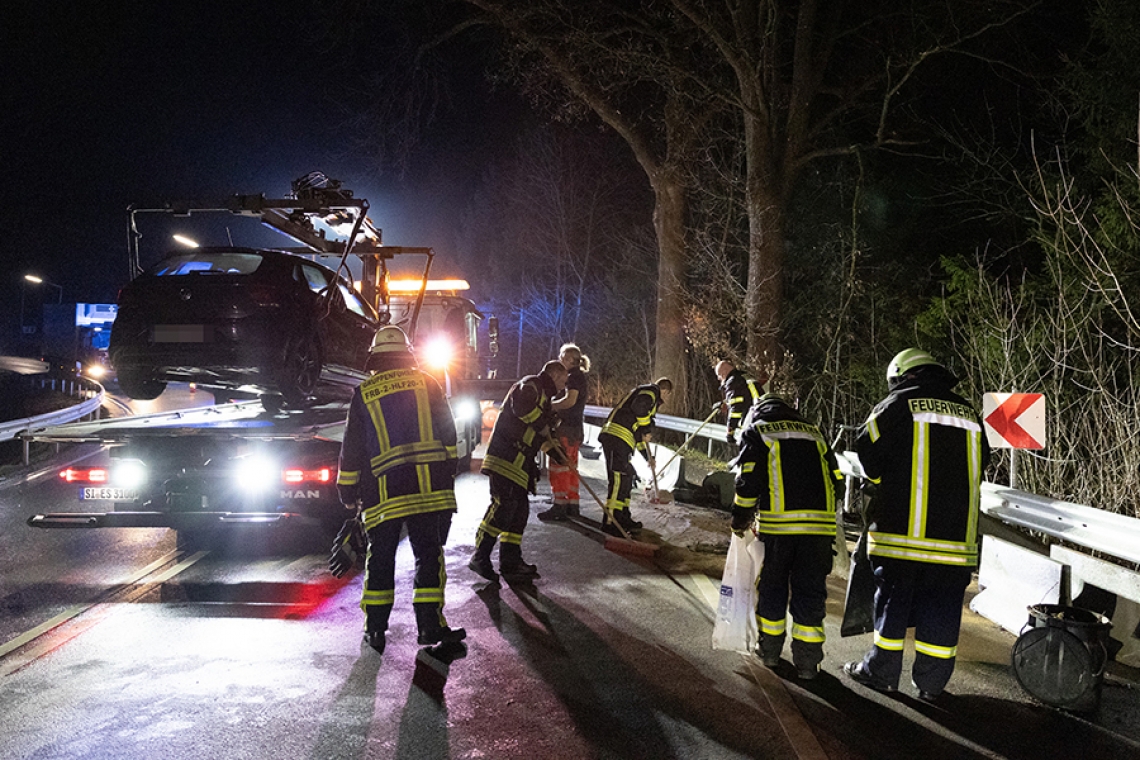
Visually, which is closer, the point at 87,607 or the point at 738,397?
the point at 87,607

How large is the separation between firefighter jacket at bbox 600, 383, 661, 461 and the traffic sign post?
3162 millimetres

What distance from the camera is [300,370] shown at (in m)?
7.56

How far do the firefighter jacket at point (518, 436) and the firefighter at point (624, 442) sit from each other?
1.60 meters

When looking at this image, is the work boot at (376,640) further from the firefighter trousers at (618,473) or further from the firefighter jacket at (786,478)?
the firefighter trousers at (618,473)

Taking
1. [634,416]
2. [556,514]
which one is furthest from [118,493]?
[634,416]

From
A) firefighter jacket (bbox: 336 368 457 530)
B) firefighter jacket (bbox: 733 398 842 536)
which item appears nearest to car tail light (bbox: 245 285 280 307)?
firefighter jacket (bbox: 336 368 457 530)

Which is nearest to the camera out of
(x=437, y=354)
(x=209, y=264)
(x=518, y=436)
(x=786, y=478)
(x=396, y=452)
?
(x=786, y=478)

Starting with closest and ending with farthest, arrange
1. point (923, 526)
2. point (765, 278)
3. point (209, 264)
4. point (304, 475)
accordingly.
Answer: point (923, 526) → point (304, 475) → point (209, 264) → point (765, 278)

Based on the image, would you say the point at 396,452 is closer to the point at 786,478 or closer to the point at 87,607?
the point at 786,478

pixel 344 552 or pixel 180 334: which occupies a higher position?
pixel 180 334

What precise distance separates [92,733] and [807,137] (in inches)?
488

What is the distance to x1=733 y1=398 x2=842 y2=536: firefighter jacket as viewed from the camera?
4410 mm

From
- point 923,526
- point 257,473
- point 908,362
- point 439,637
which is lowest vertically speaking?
point 439,637

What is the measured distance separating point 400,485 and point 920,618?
113 inches
